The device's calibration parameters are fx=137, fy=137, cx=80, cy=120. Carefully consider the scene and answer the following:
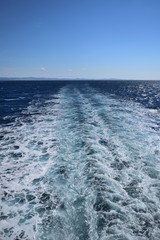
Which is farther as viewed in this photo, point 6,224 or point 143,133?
point 143,133

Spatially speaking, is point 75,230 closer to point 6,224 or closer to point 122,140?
point 6,224

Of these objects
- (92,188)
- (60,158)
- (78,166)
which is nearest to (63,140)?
(60,158)

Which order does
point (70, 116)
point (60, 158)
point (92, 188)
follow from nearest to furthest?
point (92, 188) < point (60, 158) < point (70, 116)

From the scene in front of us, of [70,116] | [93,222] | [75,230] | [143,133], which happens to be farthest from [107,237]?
[70,116]

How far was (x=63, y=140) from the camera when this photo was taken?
1127 cm

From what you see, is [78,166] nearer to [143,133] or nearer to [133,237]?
[133,237]

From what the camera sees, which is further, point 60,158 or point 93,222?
point 60,158

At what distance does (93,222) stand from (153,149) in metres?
7.04

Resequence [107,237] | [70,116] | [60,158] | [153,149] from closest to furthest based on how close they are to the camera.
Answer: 1. [107,237]
2. [60,158]
3. [153,149]
4. [70,116]

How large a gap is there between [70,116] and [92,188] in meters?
12.1

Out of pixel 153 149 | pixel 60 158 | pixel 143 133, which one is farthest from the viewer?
pixel 143 133

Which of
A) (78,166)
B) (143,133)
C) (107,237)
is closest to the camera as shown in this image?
(107,237)

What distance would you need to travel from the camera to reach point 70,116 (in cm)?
1758

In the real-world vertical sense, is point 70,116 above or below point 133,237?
above
